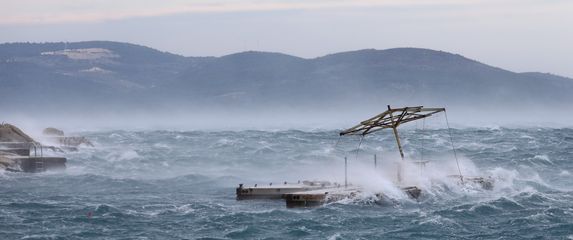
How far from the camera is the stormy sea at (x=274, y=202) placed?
1945 inches

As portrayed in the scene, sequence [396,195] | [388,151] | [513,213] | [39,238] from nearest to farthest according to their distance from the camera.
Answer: [39,238]
[513,213]
[396,195]
[388,151]

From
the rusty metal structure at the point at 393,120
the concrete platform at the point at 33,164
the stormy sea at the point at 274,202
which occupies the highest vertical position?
the rusty metal structure at the point at 393,120

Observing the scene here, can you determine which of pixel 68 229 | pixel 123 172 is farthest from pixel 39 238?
pixel 123 172

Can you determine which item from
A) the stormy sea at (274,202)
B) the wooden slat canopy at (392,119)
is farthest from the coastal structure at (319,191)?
the stormy sea at (274,202)

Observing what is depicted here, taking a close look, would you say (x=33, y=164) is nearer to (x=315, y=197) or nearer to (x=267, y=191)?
(x=267, y=191)

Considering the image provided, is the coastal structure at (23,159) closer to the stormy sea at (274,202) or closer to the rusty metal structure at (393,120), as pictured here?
the stormy sea at (274,202)

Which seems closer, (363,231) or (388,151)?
(363,231)

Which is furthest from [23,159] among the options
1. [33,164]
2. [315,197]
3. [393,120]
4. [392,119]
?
[315,197]

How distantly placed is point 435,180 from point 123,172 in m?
31.3

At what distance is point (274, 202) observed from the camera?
60125 mm

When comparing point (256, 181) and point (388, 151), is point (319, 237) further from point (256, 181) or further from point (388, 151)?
point (388, 151)

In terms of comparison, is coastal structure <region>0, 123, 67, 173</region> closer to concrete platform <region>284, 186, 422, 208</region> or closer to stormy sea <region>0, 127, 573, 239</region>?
stormy sea <region>0, 127, 573, 239</region>

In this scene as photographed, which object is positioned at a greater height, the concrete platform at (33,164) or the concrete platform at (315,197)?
the concrete platform at (33,164)

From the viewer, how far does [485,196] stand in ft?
209
